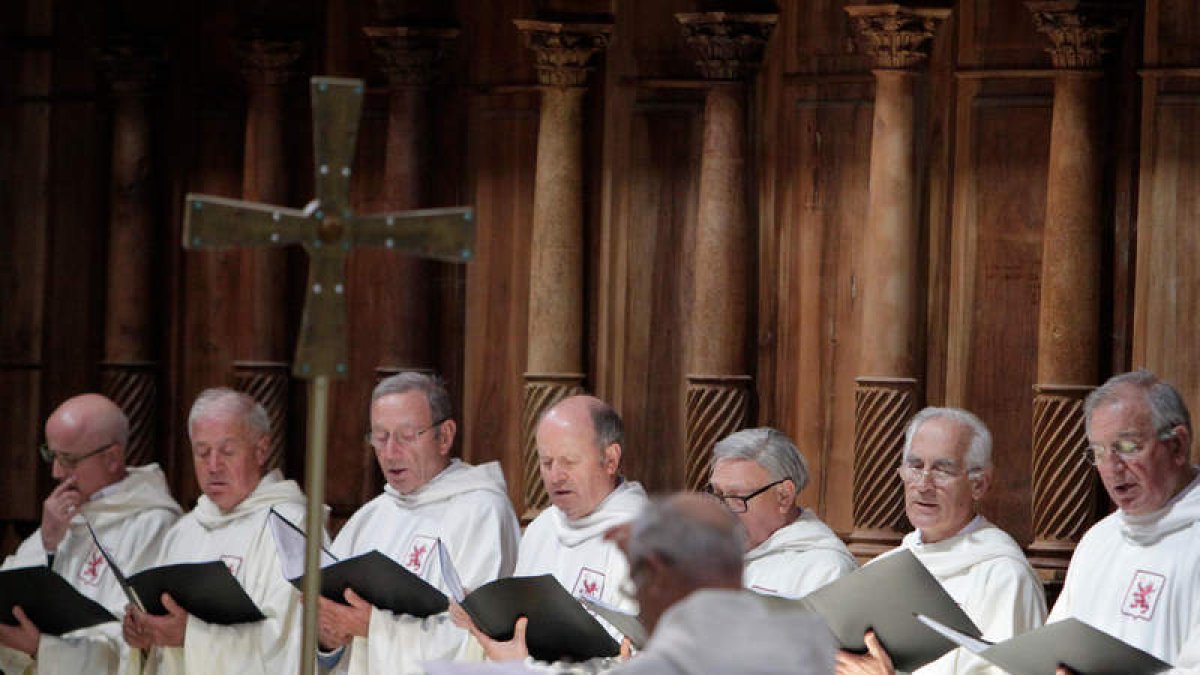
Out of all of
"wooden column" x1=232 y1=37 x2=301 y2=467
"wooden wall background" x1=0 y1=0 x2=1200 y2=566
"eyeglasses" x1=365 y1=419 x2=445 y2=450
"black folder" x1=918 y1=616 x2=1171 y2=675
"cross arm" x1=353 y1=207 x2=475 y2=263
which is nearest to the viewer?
"cross arm" x1=353 y1=207 x2=475 y2=263

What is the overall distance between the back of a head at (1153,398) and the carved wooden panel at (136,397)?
5853 mm

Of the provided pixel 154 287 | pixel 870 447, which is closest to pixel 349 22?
pixel 154 287

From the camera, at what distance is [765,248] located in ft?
34.8

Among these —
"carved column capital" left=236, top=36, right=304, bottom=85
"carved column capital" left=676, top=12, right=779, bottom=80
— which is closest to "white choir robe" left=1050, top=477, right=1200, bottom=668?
"carved column capital" left=676, top=12, right=779, bottom=80

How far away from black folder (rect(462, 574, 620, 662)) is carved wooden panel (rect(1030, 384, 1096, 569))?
2688 mm

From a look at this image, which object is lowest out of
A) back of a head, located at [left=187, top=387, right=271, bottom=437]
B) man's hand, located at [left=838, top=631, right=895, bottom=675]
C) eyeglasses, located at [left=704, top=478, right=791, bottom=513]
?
man's hand, located at [left=838, top=631, right=895, bottom=675]

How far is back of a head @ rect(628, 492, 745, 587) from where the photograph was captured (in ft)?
14.2

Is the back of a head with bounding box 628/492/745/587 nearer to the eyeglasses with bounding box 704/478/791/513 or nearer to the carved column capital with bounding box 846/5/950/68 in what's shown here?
the eyeglasses with bounding box 704/478/791/513

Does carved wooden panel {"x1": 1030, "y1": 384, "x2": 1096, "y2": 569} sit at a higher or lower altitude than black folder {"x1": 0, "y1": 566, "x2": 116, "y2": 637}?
higher

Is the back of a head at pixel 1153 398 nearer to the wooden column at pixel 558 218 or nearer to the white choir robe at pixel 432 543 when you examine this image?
the white choir robe at pixel 432 543

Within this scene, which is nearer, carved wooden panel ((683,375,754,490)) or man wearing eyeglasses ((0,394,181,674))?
man wearing eyeglasses ((0,394,181,674))

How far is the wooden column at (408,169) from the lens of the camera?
11.2 metres

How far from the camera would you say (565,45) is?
1076 cm

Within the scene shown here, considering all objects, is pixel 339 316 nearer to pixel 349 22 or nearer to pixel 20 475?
pixel 349 22
